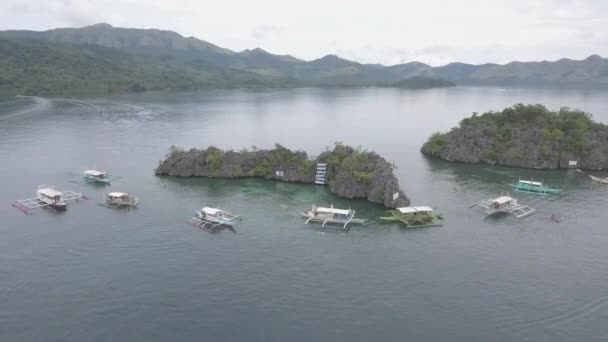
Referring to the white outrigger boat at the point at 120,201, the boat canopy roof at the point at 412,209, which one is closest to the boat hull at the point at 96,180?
the white outrigger boat at the point at 120,201

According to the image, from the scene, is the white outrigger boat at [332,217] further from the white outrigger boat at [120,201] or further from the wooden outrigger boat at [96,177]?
the wooden outrigger boat at [96,177]

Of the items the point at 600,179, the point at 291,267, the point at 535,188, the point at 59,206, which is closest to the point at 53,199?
the point at 59,206

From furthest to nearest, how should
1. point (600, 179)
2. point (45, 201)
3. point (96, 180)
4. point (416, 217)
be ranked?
point (600, 179), point (96, 180), point (45, 201), point (416, 217)

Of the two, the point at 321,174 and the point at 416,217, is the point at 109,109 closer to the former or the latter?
the point at 321,174

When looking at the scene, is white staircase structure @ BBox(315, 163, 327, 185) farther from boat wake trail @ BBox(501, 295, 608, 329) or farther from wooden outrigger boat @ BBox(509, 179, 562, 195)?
boat wake trail @ BBox(501, 295, 608, 329)

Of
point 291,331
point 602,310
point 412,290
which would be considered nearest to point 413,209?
point 412,290
